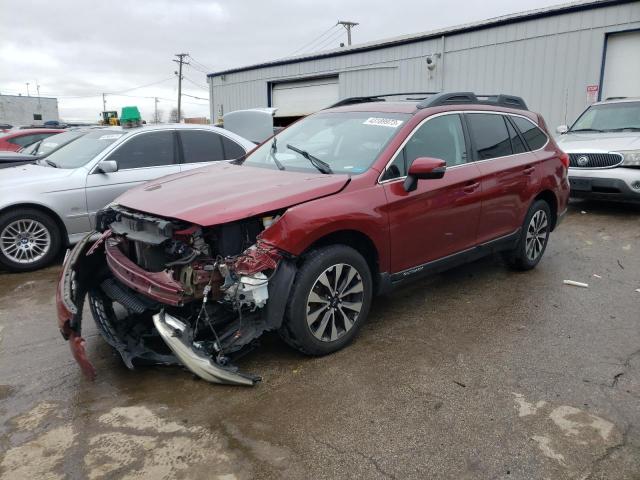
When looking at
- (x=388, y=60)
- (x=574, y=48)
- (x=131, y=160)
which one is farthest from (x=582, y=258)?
(x=388, y=60)

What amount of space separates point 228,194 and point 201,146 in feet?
12.3

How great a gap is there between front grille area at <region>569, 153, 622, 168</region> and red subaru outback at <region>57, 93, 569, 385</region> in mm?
3938

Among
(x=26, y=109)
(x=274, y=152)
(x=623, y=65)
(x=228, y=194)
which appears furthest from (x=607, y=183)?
(x=26, y=109)

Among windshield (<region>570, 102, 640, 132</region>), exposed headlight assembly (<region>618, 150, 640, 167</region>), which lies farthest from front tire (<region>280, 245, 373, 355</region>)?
windshield (<region>570, 102, 640, 132</region>)

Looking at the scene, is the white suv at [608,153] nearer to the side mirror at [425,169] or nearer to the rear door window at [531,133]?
the rear door window at [531,133]

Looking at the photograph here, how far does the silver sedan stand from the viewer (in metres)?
5.68

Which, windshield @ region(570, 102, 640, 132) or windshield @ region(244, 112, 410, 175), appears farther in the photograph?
windshield @ region(570, 102, 640, 132)

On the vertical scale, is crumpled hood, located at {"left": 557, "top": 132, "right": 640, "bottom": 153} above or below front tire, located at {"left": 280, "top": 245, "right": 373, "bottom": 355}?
above

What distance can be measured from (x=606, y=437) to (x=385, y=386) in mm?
1223

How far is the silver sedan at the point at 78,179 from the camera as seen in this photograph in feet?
18.6

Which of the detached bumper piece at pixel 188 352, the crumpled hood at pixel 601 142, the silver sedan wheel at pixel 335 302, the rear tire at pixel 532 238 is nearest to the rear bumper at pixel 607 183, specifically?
the crumpled hood at pixel 601 142

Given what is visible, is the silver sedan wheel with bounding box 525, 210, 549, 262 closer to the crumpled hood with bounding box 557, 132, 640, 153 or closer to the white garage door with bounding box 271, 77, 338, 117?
the crumpled hood with bounding box 557, 132, 640, 153

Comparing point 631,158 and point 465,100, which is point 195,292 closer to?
point 465,100

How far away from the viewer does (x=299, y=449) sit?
2594 millimetres
